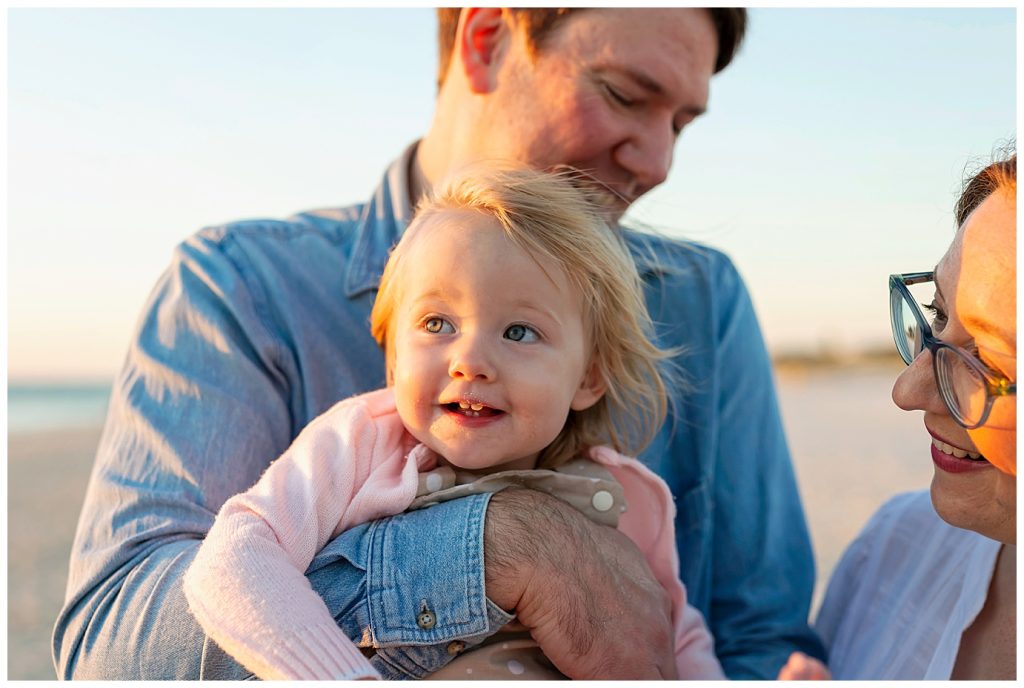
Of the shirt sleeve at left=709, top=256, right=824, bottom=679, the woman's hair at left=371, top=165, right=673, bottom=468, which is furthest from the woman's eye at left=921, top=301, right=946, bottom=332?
the shirt sleeve at left=709, top=256, right=824, bottom=679

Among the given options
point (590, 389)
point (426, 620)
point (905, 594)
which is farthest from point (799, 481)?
point (426, 620)

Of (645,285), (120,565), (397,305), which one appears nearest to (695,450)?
(645,285)

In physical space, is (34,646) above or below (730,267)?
below

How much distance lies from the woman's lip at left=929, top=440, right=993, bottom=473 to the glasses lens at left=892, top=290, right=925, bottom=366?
0.22 m

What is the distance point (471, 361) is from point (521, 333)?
0.16 metres

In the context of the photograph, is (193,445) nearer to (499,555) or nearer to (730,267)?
(499,555)

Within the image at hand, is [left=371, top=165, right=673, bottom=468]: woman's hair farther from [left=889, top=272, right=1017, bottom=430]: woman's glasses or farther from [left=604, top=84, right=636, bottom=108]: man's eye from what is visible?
[left=889, top=272, right=1017, bottom=430]: woman's glasses

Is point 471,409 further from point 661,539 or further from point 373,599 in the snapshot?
point 661,539

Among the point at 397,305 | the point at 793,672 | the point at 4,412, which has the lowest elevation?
the point at 793,672

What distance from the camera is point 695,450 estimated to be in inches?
109

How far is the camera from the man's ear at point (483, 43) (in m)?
2.78

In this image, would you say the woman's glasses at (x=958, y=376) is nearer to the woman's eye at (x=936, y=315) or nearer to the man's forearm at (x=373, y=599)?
the woman's eye at (x=936, y=315)

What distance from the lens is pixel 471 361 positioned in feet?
6.27

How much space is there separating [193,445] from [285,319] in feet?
1.43
